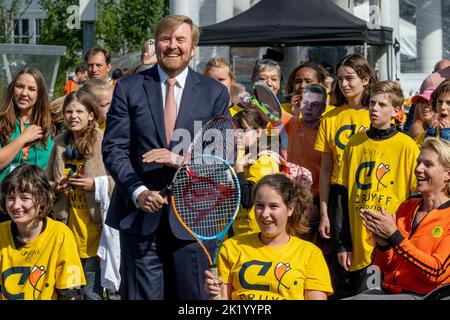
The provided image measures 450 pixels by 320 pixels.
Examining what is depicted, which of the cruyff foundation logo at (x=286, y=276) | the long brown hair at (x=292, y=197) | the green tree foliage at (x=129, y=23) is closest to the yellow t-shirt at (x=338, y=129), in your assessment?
the long brown hair at (x=292, y=197)

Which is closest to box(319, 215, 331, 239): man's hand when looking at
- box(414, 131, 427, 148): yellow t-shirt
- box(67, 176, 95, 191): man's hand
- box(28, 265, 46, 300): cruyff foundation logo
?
box(414, 131, 427, 148): yellow t-shirt

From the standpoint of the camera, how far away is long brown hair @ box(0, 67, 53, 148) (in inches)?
286

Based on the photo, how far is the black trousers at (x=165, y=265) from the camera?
5367 mm

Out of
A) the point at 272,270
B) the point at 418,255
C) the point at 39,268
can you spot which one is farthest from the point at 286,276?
the point at 39,268

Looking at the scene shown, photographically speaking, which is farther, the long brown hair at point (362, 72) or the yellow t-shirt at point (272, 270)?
the long brown hair at point (362, 72)

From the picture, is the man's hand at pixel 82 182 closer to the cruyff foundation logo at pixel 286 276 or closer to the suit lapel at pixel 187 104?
the suit lapel at pixel 187 104

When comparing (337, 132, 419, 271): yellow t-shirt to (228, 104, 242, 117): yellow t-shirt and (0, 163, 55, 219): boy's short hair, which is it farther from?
(0, 163, 55, 219): boy's short hair

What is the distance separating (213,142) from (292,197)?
69 centimetres

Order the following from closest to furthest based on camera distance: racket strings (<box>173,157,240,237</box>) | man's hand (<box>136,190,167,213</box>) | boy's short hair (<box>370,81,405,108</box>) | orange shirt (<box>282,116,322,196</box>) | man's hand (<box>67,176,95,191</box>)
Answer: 1. man's hand (<box>136,190,167,213</box>)
2. racket strings (<box>173,157,240,237</box>)
3. boy's short hair (<box>370,81,405,108</box>)
4. man's hand (<box>67,176,95,191</box>)
5. orange shirt (<box>282,116,322,196</box>)

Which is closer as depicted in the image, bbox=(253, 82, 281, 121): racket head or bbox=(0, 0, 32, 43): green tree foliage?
bbox=(253, 82, 281, 121): racket head

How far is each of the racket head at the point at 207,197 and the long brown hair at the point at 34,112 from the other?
89.1 inches

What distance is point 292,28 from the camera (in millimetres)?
11766

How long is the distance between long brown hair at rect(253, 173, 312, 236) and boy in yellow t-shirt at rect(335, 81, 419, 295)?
34.4 inches

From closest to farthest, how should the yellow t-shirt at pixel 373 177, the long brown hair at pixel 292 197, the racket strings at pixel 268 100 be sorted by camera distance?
the long brown hair at pixel 292 197
the yellow t-shirt at pixel 373 177
the racket strings at pixel 268 100
